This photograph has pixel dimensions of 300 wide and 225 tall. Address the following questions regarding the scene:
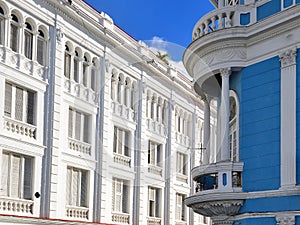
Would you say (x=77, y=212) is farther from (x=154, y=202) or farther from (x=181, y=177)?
(x=181, y=177)

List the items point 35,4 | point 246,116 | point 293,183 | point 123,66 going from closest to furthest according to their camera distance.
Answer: point 293,183, point 246,116, point 35,4, point 123,66

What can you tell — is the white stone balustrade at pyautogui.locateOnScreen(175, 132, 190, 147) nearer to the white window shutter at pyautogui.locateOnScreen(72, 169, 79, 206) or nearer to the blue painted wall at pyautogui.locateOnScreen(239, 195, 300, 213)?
the white window shutter at pyautogui.locateOnScreen(72, 169, 79, 206)

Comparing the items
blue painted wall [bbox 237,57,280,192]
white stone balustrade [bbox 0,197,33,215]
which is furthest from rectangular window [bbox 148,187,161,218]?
blue painted wall [bbox 237,57,280,192]

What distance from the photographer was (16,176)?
1928 cm

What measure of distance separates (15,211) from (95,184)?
534 centimetres

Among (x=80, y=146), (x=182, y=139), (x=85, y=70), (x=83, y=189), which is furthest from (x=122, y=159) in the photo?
(x=182, y=139)

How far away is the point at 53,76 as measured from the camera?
21.0m

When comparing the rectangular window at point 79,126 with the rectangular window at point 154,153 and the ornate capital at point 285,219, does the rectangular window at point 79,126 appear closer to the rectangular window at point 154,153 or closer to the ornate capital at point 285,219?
the rectangular window at point 154,153

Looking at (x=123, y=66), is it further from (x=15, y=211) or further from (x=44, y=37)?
(x=15, y=211)

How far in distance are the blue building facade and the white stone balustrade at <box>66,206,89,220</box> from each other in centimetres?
849

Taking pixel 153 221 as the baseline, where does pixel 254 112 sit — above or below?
above

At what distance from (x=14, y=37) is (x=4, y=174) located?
14.6ft

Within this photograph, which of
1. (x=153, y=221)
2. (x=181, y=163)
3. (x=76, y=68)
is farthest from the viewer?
(x=181, y=163)

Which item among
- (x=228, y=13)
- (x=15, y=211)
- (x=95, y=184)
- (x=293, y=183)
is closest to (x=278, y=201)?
(x=293, y=183)
